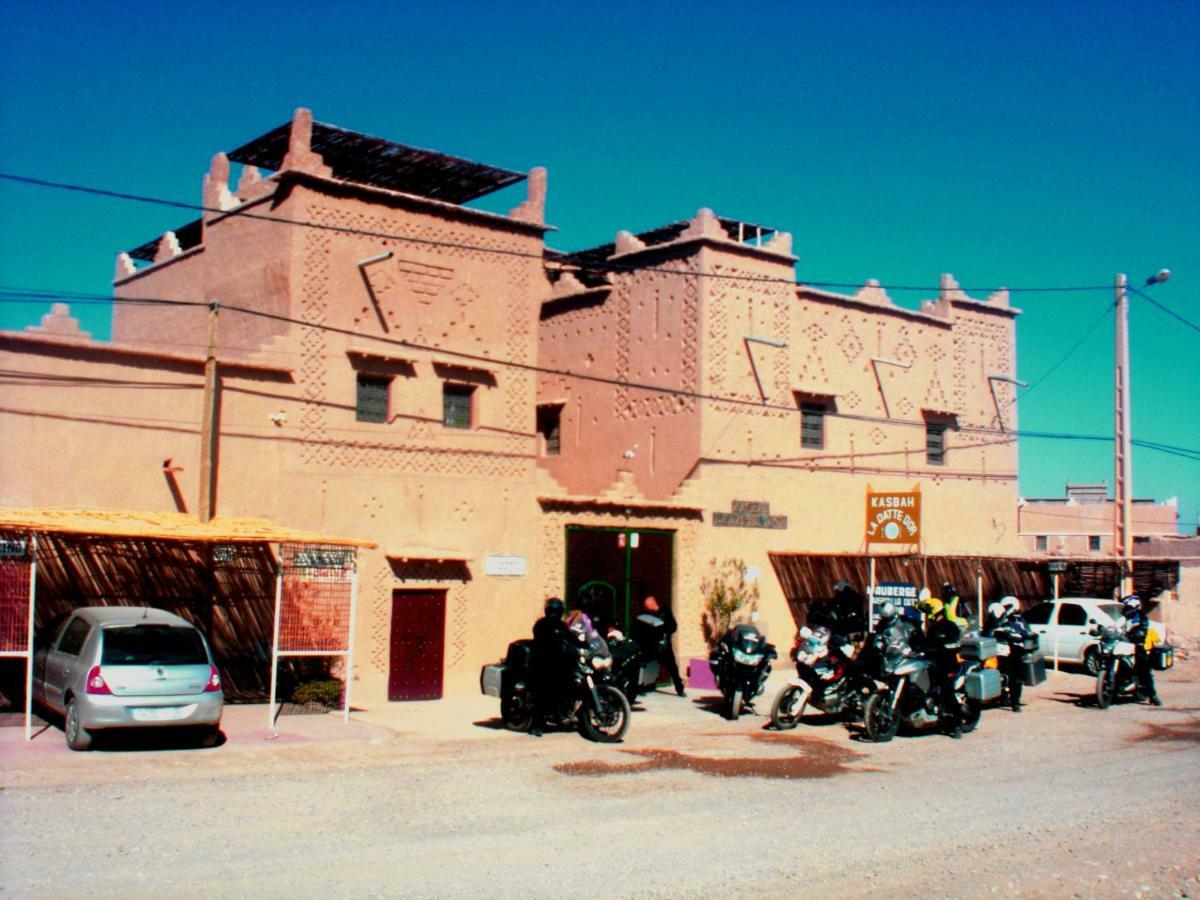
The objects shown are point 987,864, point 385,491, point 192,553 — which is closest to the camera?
point 987,864

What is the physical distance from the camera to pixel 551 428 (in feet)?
96.1

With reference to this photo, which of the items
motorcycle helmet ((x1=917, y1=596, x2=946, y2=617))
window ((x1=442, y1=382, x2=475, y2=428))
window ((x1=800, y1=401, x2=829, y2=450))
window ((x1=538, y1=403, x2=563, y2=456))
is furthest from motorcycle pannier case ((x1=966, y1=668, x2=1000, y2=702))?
window ((x1=538, y1=403, x2=563, y2=456))

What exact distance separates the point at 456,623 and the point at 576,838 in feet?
37.4

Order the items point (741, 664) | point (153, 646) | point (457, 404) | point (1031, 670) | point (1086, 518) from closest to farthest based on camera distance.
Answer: point (153, 646) → point (741, 664) → point (1031, 670) → point (457, 404) → point (1086, 518)

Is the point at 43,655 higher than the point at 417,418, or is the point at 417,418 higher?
the point at 417,418

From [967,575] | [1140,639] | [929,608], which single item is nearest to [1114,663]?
[1140,639]

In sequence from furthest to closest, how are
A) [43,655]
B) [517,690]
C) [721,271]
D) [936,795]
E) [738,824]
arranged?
[721,271] → [517,690] → [43,655] → [936,795] → [738,824]

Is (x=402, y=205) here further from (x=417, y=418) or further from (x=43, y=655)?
(x=43, y=655)

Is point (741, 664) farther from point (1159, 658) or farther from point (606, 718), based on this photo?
point (1159, 658)

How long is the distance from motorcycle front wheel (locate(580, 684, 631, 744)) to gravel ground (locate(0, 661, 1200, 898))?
234mm

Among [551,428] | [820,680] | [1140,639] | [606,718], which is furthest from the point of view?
[551,428]

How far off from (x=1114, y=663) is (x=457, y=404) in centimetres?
1226

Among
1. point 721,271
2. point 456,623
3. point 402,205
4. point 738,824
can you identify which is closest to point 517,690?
point 456,623

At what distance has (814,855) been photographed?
9.06 m
